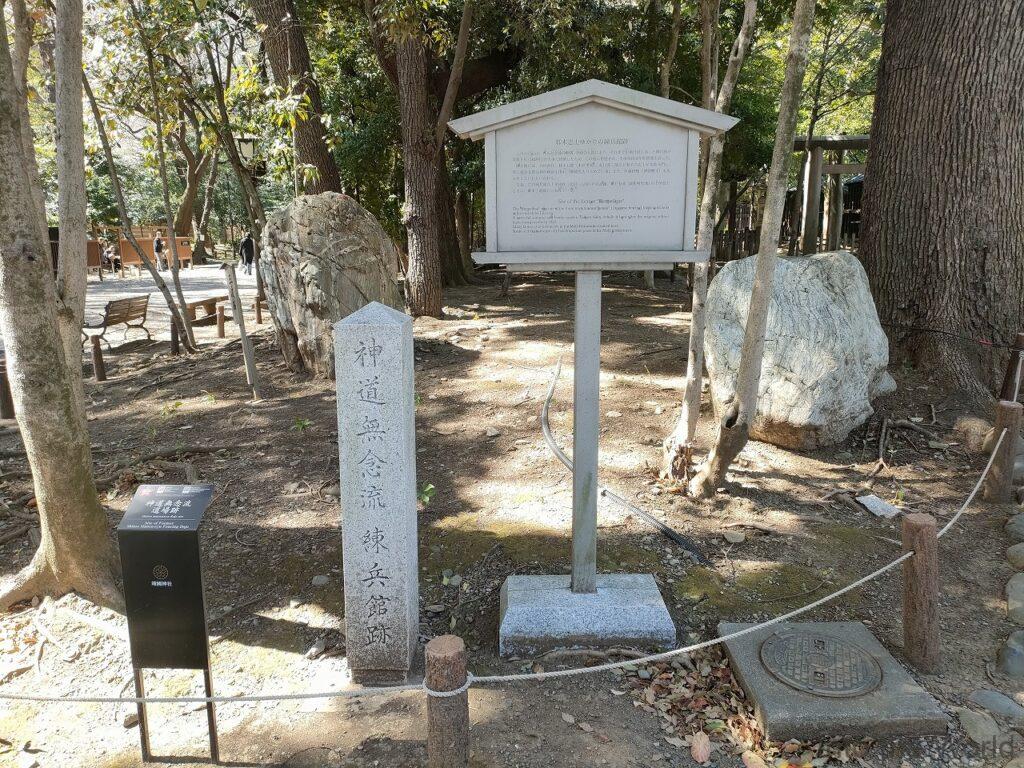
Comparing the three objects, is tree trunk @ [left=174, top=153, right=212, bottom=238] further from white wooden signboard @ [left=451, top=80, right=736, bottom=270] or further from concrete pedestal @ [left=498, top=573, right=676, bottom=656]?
concrete pedestal @ [left=498, top=573, right=676, bottom=656]

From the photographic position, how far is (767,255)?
4.48 meters

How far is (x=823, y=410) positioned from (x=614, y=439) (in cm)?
167

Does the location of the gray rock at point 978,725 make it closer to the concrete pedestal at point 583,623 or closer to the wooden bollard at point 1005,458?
the concrete pedestal at point 583,623

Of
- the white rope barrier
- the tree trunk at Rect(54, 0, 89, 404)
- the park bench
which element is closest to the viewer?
the white rope barrier

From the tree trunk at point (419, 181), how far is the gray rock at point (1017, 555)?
8.32 meters

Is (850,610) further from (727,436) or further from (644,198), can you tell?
Result: (644,198)

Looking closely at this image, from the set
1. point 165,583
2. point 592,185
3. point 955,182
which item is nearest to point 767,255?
point 592,185

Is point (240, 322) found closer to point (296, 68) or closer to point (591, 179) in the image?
point (296, 68)

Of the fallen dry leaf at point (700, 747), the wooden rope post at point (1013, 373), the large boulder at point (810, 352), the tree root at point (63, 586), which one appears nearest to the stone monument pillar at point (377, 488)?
the fallen dry leaf at point (700, 747)

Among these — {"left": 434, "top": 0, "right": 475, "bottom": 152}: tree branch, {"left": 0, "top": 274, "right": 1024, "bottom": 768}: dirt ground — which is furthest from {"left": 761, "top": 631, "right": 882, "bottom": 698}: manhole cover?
{"left": 434, "top": 0, "right": 475, "bottom": 152}: tree branch

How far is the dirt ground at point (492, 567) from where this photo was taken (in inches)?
121

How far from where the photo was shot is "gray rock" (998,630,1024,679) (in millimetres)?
3469

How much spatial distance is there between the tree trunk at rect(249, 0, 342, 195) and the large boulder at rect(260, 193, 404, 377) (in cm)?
157

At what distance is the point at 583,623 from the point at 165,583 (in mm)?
1923
